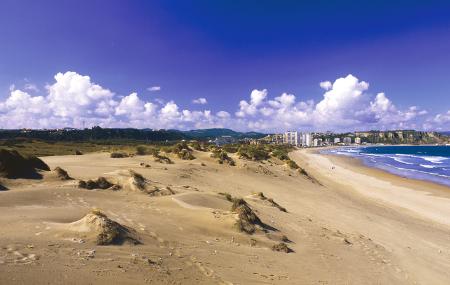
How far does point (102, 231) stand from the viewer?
909 cm

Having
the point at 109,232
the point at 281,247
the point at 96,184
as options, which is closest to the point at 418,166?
A: the point at 281,247

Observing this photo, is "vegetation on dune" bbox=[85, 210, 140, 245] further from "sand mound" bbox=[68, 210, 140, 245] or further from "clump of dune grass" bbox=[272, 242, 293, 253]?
"clump of dune grass" bbox=[272, 242, 293, 253]

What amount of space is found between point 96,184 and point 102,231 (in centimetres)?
768

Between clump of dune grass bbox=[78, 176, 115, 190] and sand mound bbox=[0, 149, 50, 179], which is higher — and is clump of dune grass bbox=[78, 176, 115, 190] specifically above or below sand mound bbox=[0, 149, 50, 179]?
below

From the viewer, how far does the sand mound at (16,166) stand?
1548 cm

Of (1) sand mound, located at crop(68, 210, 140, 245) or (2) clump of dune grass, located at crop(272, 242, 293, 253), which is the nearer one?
(1) sand mound, located at crop(68, 210, 140, 245)

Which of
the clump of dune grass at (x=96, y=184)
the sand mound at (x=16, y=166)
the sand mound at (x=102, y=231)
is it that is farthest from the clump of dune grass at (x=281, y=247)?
the sand mound at (x=16, y=166)

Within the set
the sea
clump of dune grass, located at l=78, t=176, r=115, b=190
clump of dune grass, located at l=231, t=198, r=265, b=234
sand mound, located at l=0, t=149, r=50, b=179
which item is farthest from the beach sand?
the sea

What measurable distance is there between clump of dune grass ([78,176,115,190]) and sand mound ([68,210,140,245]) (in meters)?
6.33

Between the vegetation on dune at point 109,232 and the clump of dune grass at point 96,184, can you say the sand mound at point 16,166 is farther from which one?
the vegetation on dune at point 109,232

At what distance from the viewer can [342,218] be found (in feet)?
69.1

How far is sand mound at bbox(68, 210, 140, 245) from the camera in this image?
8961 mm

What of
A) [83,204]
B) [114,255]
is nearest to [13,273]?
[114,255]

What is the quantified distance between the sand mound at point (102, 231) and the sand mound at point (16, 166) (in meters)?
7.74
